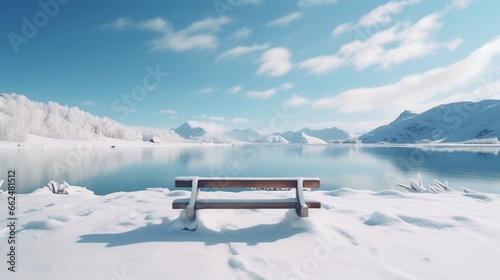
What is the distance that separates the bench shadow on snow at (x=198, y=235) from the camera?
485 centimetres

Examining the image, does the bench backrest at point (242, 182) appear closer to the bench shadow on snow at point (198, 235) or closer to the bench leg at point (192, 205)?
the bench leg at point (192, 205)

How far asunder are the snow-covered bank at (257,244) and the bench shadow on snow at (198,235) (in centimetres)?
2

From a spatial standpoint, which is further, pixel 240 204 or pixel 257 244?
pixel 240 204

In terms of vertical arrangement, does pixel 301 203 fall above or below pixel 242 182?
below

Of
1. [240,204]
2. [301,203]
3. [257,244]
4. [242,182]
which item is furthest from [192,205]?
[301,203]

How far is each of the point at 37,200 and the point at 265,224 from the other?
8236 millimetres

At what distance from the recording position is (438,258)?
414cm

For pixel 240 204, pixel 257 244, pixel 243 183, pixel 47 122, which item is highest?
pixel 47 122

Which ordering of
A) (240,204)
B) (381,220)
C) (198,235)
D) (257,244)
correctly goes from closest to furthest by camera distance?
1. (257,244)
2. (198,235)
3. (240,204)
4. (381,220)

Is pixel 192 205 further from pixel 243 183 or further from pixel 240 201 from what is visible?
pixel 243 183

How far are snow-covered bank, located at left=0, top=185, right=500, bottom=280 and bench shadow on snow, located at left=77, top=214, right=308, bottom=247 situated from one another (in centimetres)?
2

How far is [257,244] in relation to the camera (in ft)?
15.7

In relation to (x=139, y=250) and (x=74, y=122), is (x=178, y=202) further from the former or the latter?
(x=74, y=122)

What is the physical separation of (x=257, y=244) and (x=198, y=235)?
127cm
